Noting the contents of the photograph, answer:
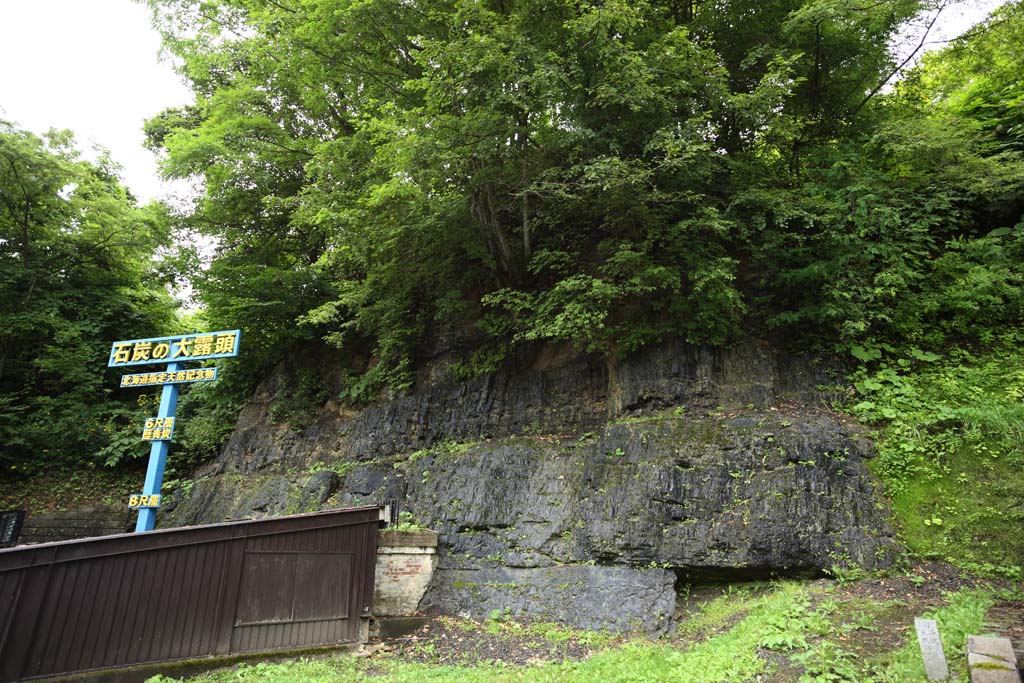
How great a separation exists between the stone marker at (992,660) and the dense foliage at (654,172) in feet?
17.3

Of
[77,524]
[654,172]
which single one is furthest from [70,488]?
[654,172]

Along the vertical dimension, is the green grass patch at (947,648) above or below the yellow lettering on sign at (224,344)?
below

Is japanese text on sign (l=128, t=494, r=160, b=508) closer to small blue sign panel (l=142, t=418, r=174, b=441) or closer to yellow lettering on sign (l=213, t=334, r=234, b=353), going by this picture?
small blue sign panel (l=142, t=418, r=174, b=441)

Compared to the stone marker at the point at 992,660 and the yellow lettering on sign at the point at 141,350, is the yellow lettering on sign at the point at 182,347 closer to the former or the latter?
the yellow lettering on sign at the point at 141,350

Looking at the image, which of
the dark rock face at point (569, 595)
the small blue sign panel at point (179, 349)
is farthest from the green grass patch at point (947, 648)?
the small blue sign panel at point (179, 349)

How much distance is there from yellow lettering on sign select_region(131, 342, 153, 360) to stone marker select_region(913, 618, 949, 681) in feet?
37.4

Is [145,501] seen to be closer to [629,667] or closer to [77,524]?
[77,524]

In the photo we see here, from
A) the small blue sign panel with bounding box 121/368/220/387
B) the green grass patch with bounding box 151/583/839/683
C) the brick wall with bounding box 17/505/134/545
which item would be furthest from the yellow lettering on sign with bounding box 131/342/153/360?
the brick wall with bounding box 17/505/134/545

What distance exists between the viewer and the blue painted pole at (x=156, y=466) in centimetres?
875

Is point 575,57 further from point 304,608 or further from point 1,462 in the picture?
point 1,462

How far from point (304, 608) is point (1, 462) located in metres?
13.7

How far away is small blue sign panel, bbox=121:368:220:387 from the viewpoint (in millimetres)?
9352

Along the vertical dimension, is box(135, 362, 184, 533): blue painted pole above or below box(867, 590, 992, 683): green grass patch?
above

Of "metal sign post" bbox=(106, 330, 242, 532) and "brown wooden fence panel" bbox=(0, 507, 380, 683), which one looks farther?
"metal sign post" bbox=(106, 330, 242, 532)
